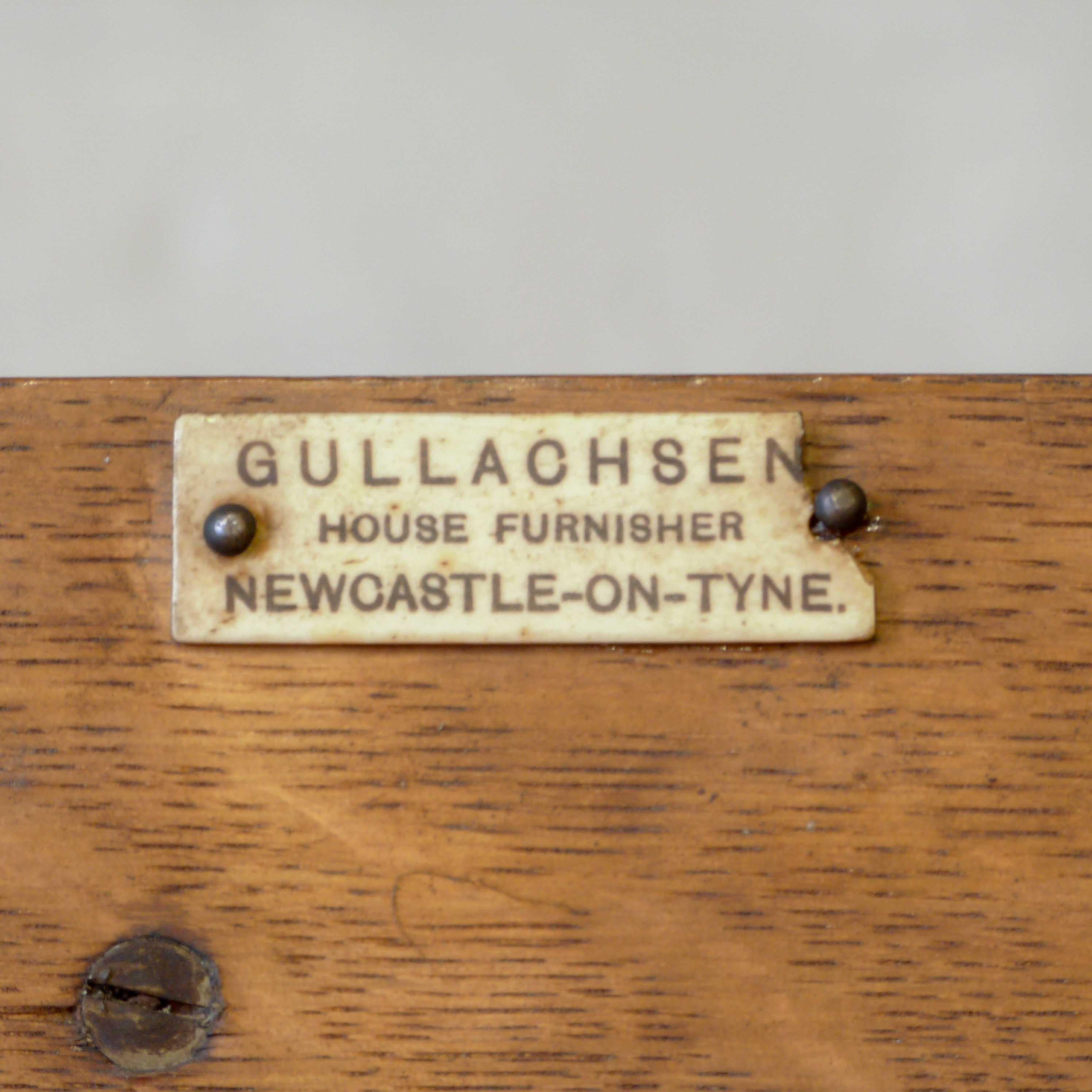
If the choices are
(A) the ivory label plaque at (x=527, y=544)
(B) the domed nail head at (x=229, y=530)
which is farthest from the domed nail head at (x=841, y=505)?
(B) the domed nail head at (x=229, y=530)

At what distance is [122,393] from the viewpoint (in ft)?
1.31

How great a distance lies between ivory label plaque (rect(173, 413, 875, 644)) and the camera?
0.39 metres

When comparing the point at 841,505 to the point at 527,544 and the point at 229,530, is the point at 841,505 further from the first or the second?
the point at 229,530

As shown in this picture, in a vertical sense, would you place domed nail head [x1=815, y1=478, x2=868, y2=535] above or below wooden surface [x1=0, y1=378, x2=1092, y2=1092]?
above

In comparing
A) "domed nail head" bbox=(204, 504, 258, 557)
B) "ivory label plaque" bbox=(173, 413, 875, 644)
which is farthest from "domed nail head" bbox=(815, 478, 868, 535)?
"domed nail head" bbox=(204, 504, 258, 557)

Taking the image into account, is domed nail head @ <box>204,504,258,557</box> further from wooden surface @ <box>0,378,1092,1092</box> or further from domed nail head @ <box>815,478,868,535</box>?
domed nail head @ <box>815,478,868,535</box>

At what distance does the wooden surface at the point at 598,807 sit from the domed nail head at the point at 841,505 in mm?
13

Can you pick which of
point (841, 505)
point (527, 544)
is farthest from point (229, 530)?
point (841, 505)

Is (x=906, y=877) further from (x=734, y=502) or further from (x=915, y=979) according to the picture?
(x=734, y=502)

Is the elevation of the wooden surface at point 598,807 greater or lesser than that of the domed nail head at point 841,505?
lesser

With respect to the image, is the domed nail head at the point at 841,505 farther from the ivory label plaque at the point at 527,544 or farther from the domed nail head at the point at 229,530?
the domed nail head at the point at 229,530

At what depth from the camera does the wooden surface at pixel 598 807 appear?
0.39 m

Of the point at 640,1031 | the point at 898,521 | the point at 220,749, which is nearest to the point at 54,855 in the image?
the point at 220,749

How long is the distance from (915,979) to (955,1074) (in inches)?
1.5
